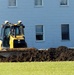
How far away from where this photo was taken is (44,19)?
43.9 meters

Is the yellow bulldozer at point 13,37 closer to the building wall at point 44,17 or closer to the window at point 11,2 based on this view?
the building wall at point 44,17

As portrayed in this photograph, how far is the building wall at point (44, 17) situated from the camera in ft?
Answer: 143

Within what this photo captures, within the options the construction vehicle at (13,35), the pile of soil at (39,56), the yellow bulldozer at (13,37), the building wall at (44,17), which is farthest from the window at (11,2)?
the pile of soil at (39,56)

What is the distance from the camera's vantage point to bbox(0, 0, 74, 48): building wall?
43500 mm

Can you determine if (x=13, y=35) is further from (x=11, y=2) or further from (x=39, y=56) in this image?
(x=11, y=2)

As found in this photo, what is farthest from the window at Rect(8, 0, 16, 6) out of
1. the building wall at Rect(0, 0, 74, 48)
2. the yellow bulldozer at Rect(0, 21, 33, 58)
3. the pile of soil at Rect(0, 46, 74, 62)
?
the pile of soil at Rect(0, 46, 74, 62)

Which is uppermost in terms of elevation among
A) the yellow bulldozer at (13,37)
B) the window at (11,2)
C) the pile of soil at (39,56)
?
the window at (11,2)

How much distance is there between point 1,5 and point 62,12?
5.99 meters

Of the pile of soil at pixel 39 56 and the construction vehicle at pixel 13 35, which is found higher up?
the construction vehicle at pixel 13 35

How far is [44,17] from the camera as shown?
43.8 m

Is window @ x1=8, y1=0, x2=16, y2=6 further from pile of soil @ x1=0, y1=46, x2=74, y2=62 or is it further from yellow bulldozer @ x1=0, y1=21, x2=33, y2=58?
pile of soil @ x1=0, y1=46, x2=74, y2=62

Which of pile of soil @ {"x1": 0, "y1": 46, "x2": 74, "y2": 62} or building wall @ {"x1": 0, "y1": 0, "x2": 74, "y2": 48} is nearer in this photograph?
pile of soil @ {"x1": 0, "y1": 46, "x2": 74, "y2": 62}

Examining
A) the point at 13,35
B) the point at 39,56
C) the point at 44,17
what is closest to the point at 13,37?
the point at 13,35

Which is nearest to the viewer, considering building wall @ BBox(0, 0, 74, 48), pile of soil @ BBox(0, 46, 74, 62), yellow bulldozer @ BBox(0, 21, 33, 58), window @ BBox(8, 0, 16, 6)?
pile of soil @ BBox(0, 46, 74, 62)
